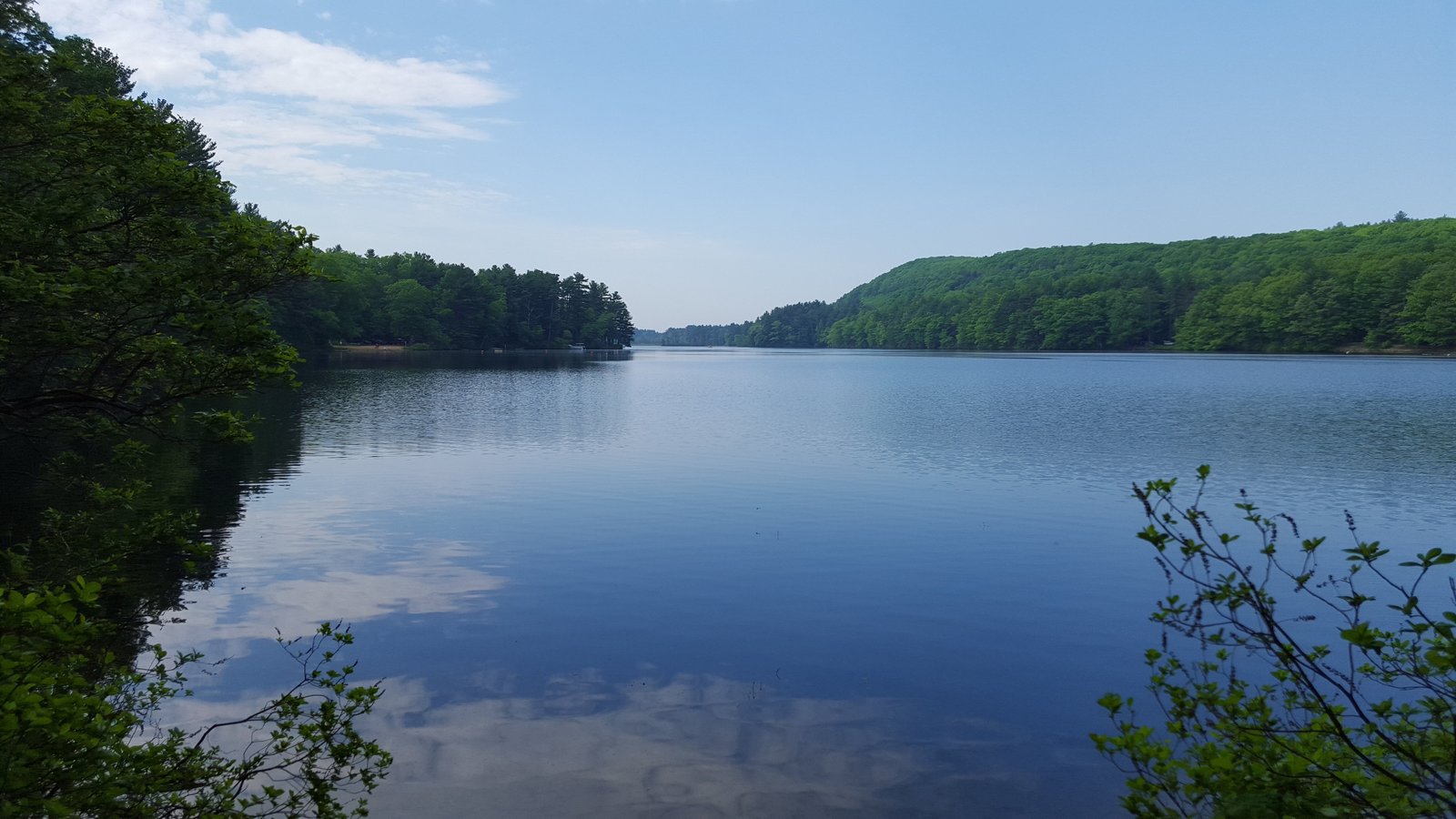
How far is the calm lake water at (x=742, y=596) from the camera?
36.1ft

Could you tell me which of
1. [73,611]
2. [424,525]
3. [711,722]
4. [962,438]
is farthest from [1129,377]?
[73,611]

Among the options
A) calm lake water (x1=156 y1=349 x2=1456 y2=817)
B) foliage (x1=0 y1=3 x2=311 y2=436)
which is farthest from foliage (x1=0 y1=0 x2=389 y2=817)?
calm lake water (x1=156 y1=349 x2=1456 y2=817)

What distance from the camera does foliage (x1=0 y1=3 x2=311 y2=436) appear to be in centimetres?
1163

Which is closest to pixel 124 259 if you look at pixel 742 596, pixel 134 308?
pixel 134 308

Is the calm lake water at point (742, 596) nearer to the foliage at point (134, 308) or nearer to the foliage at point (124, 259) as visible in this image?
the foliage at point (134, 308)

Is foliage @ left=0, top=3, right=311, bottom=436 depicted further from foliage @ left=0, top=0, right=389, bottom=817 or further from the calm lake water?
the calm lake water

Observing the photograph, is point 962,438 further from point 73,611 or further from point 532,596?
point 73,611

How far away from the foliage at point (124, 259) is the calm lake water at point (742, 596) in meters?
4.38

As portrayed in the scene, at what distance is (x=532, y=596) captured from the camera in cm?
1794

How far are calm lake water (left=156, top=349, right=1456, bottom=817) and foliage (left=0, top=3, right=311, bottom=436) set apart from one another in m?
4.38

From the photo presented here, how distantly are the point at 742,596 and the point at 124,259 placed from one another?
38.3ft

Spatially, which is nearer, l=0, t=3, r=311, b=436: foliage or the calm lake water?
the calm lake water

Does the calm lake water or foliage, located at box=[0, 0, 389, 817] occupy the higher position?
foliage, located at box=[0, 0, 389, 817]

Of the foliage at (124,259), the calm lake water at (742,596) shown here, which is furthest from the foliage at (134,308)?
the calm lake water at (742,596)
